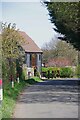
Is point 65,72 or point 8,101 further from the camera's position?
point 65,72

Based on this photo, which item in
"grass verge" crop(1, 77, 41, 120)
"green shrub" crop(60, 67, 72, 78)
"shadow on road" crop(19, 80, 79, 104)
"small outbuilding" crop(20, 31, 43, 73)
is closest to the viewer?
"grass verge" crop(1, 77, 41, 120)

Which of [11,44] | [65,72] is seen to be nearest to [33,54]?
[65,72]

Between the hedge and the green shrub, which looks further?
the green shrub

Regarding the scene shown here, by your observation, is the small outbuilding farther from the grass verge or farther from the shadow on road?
the grass verge

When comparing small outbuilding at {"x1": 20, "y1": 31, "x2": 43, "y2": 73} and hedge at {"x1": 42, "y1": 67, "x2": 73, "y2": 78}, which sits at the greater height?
small outbuilding at {"x1": 20, "y1": 31, "x2": 43, "y2": 73}

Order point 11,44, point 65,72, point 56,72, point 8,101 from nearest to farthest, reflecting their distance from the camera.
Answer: point 8,101
point 11,44
point 56,72
point 65,72

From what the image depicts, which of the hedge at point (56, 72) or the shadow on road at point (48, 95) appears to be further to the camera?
the hedge at point (56, 72)

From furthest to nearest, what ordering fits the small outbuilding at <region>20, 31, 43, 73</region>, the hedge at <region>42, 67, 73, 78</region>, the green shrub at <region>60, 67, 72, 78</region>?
the green shrub at <region>60, 67, 72, 78</region> → the hedge at <region>42, 67, 73, 78</region> → the small outbuilding at <region>20, 31, 43, 73</region>

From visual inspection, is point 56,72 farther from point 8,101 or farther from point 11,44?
point 8,101

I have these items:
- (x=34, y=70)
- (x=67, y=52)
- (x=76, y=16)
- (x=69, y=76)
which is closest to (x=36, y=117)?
(x=76, y=16)

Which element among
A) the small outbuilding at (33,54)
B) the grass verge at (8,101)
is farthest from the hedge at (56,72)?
→ the grass verge at (8,101)

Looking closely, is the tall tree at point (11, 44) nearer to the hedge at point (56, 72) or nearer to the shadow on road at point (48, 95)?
the shadow on road at point (48, 95)

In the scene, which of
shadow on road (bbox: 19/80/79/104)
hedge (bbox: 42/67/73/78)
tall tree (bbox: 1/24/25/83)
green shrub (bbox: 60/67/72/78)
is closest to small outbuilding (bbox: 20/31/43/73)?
hedge (bbox: 42/67/73/78)

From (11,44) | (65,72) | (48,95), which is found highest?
(11,44)
